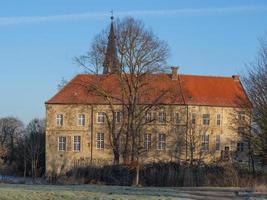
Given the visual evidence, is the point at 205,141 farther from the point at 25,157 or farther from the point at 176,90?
the point at 25,157

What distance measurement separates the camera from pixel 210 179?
31.7 m

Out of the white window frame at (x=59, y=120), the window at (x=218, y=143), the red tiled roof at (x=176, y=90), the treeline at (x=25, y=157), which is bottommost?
Result: the treeline at (x=25, y=157)

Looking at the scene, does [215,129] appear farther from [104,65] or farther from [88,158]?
[104,65]

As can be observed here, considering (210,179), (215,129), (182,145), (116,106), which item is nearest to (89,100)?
(116,106)

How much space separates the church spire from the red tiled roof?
3.04 metres

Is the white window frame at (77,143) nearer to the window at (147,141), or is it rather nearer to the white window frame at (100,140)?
the white window frame at (100,140)

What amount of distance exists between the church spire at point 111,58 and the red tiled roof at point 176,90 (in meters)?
3.04

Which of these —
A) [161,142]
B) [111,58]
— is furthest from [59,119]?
[111,58]

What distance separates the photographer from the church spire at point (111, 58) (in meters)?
54.3

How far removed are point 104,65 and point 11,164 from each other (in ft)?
83.2

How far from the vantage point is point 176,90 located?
63.4 metres

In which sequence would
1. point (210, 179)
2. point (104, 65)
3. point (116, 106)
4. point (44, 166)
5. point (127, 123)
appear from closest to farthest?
point (210, 179) < point (104, 65) < point (127, 123) < point (116, 106) < point (44, 166)

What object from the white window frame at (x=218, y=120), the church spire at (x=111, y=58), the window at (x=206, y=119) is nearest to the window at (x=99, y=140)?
the window at (x=206, y=119)

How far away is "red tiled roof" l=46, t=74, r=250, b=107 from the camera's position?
60.5 meters
